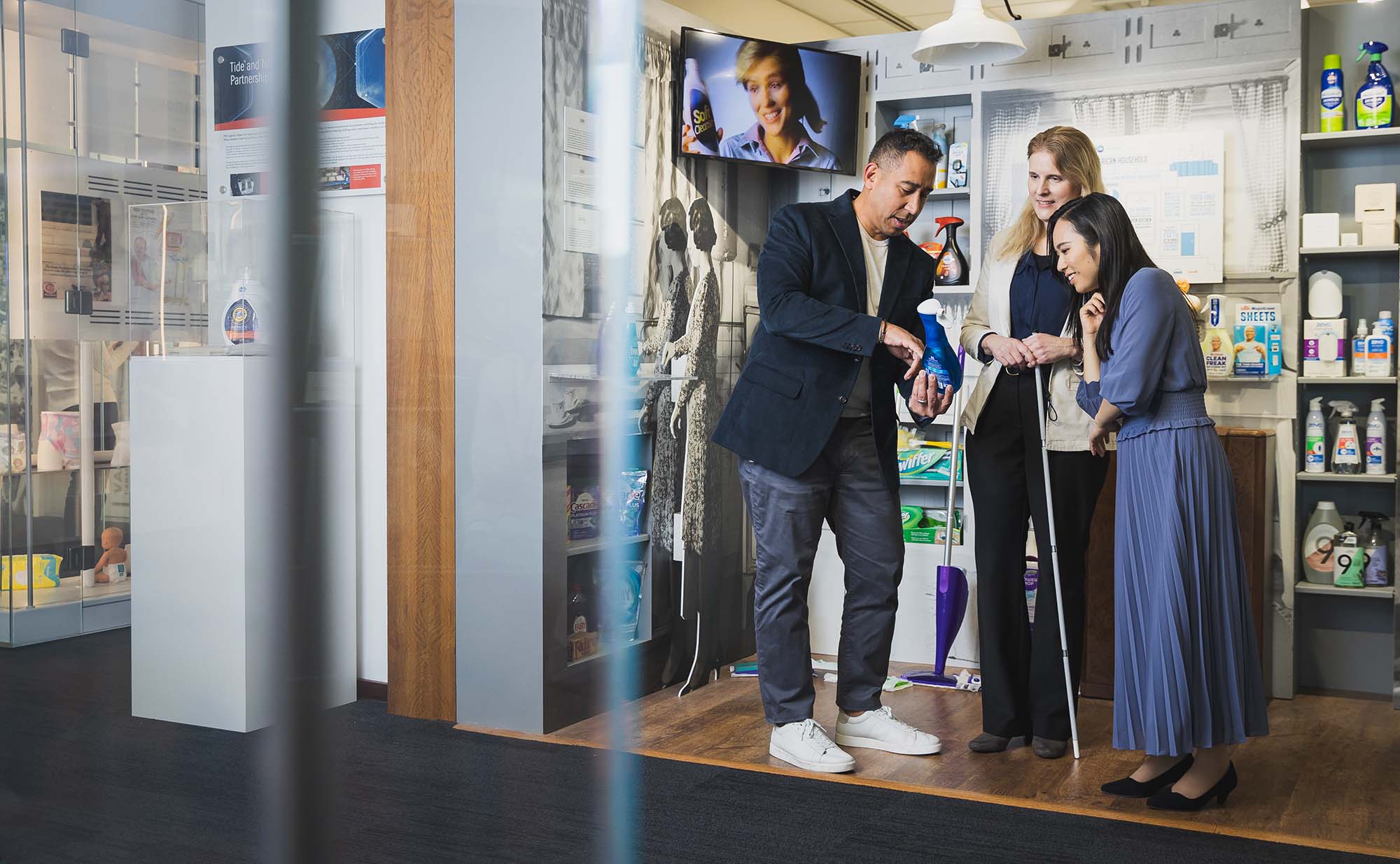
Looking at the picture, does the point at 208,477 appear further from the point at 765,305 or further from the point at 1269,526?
the point at 1269,526

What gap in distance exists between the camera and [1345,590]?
325 cm

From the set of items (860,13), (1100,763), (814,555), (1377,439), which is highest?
(860,13)

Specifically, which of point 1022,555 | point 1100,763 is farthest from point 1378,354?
point 1100,763

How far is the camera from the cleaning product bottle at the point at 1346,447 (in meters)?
3.27

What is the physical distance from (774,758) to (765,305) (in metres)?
0.94

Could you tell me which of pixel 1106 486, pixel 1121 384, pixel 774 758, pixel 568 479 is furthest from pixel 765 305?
pixel 568 479

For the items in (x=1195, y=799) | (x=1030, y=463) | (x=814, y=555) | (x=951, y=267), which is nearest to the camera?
(x=1195, y=799)

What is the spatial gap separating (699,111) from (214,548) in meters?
2.88

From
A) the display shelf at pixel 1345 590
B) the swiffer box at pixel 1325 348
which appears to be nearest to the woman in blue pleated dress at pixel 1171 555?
the display shelf at pixel 1345 590

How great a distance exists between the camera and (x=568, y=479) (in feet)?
2.03

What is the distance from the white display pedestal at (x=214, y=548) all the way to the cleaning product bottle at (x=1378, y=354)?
3.37 m

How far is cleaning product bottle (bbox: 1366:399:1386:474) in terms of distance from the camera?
10.7 ft

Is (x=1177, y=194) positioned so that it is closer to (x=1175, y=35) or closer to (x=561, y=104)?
(x=1175, y=35)

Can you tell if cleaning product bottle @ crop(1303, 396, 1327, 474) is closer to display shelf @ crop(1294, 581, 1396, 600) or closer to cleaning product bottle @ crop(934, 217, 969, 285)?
display shelf @ crop(1294, 581, 1396, 600)
